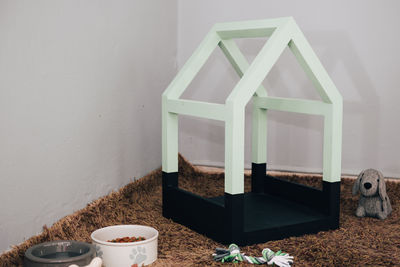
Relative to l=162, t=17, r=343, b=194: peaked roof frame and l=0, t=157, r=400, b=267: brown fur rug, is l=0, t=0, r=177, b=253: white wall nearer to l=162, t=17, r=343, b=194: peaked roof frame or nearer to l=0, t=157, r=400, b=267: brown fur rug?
l=0, t=157, r=400, b=267: brown fur rug

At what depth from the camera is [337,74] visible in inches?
81.1

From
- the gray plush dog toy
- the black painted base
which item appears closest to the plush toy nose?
the gray plush dog toy

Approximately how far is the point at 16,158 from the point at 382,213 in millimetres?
1074

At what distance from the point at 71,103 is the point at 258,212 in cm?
61

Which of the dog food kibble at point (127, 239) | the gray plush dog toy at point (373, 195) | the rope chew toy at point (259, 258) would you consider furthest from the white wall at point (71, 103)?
the gray plush dog toy at point (373, 195)

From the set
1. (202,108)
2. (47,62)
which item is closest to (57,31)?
(47,62)

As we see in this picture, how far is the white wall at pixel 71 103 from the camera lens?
1231 mm

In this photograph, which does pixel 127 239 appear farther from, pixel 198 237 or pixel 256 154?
pixel 256 154

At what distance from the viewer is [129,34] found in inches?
71.2

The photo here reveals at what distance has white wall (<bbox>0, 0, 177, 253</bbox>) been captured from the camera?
4.04ft

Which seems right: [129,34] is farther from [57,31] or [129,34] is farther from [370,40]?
[370,40]

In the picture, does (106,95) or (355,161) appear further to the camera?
(355,161)

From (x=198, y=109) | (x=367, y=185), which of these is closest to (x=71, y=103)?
(x=198, y=109)

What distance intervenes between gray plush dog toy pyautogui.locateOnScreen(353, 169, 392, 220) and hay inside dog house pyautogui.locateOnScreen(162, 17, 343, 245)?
0.17m
